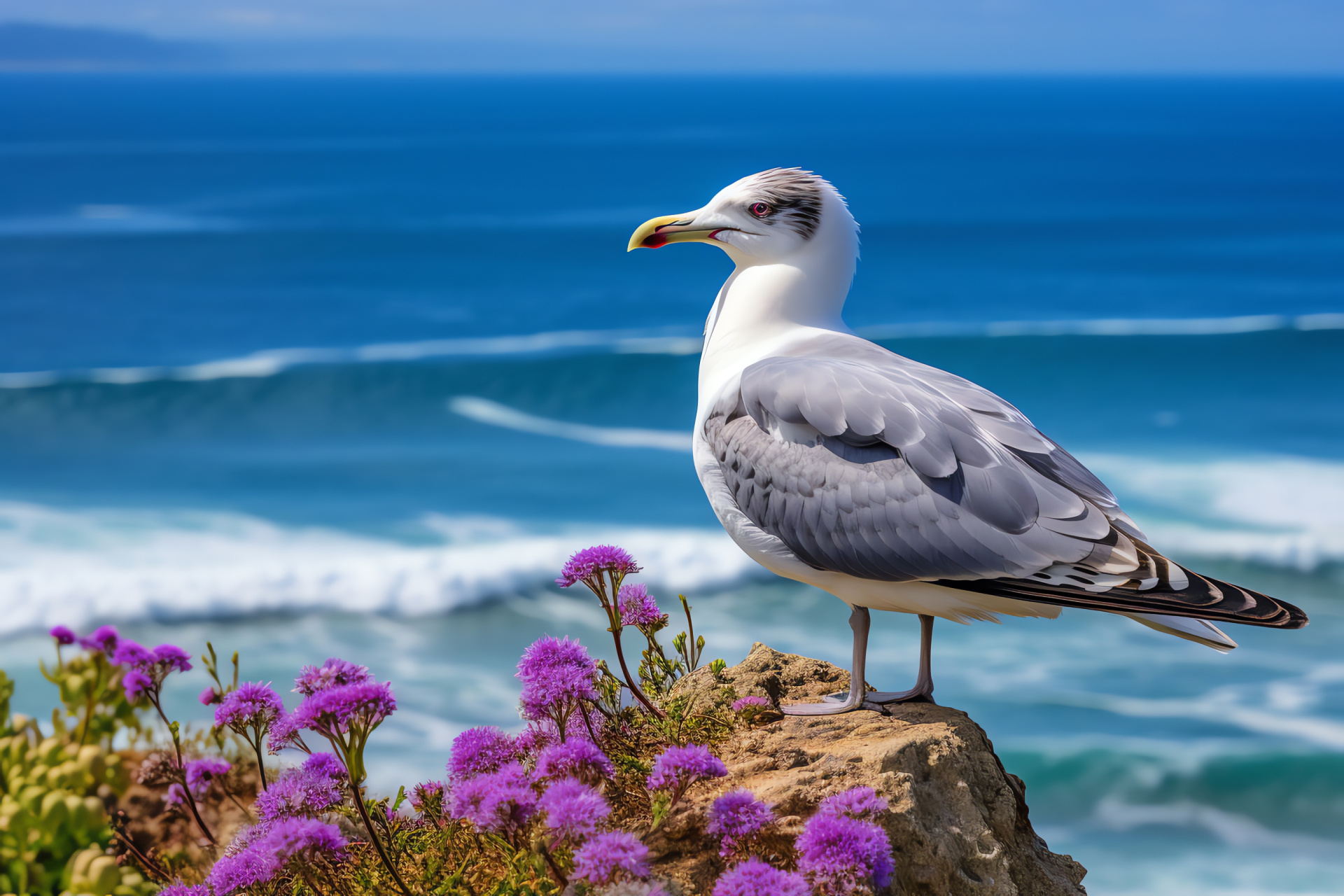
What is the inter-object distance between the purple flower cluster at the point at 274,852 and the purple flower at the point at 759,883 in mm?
890

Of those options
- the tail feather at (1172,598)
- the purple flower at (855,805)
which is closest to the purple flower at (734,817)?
the purple flower at (855,805)

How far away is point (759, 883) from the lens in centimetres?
242

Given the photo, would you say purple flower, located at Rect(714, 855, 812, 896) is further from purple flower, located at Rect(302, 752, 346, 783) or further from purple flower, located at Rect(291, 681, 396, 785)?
purple flower, located at Rect(302, 752, 346, 783)

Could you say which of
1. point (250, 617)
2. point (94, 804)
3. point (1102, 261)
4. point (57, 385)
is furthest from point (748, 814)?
point (1102, 261)

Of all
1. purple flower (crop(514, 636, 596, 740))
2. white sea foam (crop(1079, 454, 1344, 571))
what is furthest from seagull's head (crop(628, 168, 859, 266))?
white sea foam (crop(1079, 454, 1344, 571))

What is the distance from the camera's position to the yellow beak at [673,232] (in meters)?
4.25

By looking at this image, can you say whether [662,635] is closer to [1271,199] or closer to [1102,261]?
[1102,261]

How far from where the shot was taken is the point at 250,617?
12062 millimetres

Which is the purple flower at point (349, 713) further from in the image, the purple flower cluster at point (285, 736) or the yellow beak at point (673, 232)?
the yellow beak at point (673, 232)

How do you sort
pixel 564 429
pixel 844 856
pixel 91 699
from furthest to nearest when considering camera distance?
pixel 564 429, pixel 91 699, pixel 844 856

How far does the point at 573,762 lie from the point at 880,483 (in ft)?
4.37

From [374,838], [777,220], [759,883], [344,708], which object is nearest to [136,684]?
[374,838]

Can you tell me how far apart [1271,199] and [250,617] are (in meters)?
45.1

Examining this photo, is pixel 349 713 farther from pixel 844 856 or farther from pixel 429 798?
pixel 844 856
